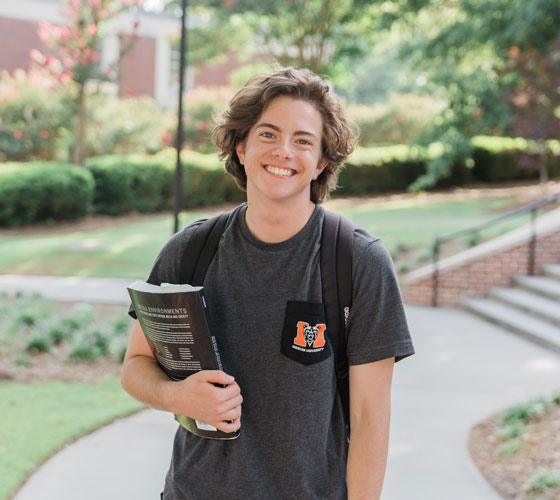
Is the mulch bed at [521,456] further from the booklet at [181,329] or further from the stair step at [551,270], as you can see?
the stair step at [551,270]

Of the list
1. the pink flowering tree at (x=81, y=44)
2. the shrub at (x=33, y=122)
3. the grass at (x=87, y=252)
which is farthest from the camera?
the shrub at (x=33, y=122)

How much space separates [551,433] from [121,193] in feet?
48.2

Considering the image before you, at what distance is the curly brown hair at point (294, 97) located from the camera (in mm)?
1908

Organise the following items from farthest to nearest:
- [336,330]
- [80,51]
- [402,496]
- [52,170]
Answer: [80,51]
[52,170]
[402,496]
[336,330]

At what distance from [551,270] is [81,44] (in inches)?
489

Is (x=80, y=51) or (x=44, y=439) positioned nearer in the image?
(x=44, y=439)

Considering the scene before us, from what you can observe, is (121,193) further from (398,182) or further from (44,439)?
(44,439)

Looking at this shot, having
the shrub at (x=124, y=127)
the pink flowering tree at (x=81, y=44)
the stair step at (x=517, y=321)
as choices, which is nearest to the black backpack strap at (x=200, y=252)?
the stair step at (x=517, y=321)

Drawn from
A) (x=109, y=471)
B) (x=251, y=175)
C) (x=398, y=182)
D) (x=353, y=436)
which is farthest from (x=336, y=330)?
(x=398, y=182)

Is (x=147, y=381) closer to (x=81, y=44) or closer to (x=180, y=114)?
(x=180, y=114)

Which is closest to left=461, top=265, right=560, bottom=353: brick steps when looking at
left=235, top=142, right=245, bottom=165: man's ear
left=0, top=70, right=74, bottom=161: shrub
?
left=235, top=142, right=245, bottom=165: man's ear

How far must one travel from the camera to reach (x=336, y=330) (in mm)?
1831

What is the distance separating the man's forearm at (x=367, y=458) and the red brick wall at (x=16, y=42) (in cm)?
3023

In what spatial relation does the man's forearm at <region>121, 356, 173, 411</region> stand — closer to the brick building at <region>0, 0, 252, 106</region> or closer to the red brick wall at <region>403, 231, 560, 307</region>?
the red brick wall at <region>403, 231, 560, 307</region>
